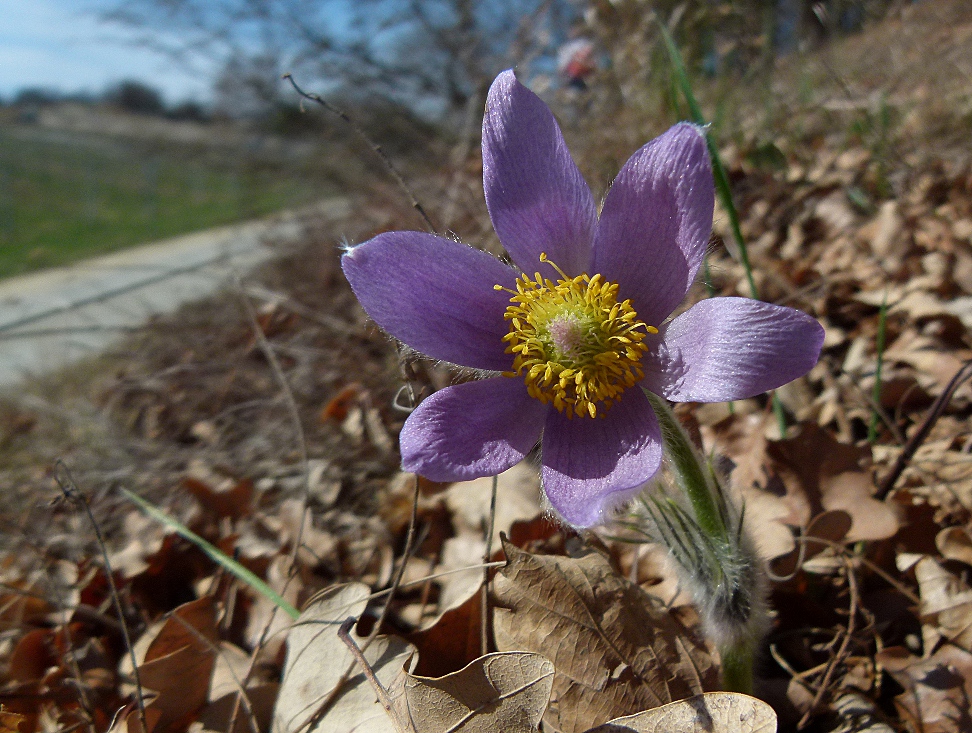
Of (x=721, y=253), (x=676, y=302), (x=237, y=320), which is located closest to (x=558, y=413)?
(x=676, y=302)

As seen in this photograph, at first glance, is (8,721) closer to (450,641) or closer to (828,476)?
(450,641)

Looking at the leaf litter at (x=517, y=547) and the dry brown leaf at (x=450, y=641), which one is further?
the dry brown leaf at (x=450, y=641)

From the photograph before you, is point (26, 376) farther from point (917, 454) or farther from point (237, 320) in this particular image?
point (917, 454)

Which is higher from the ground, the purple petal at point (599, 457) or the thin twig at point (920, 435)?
the purple petal at point (599, 457)

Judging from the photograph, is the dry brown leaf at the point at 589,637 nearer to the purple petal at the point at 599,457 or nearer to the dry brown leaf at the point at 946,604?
the purple petal at the point at 599,457

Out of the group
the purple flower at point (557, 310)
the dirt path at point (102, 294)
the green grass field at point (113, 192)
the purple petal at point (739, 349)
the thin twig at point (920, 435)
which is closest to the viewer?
the purple petal at point (739, 349)

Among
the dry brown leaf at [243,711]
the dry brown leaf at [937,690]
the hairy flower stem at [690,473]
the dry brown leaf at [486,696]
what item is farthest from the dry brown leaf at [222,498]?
the dry brown leaf at [937,690]

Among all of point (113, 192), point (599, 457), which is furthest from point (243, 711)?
point (113, 192)
